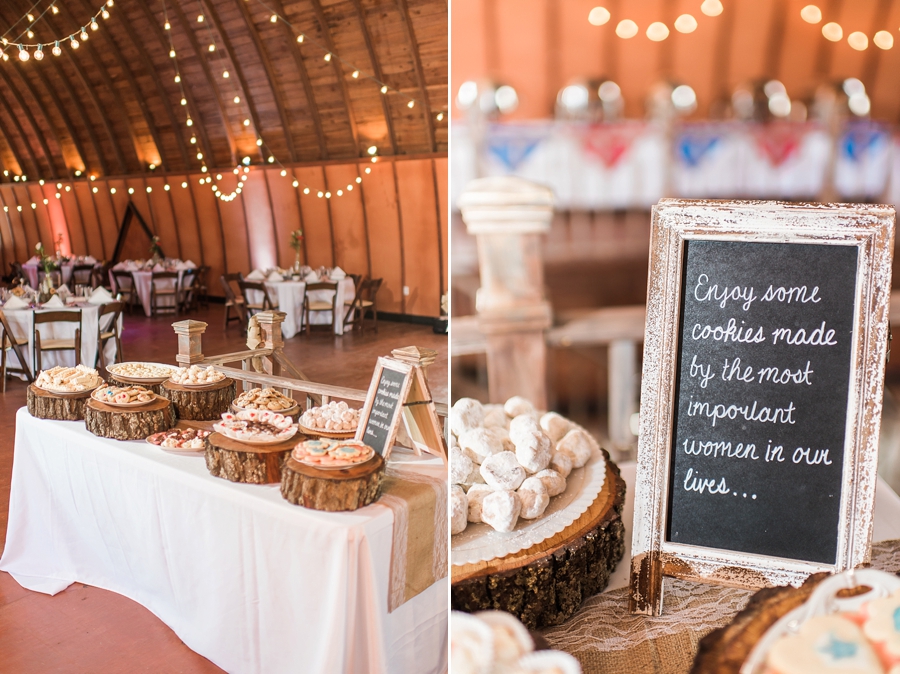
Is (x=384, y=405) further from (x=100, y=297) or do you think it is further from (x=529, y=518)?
(x=100, y=297)

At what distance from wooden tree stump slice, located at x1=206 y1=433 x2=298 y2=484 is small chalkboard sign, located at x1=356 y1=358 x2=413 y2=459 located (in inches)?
9.8

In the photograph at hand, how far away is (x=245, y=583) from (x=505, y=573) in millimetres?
1268

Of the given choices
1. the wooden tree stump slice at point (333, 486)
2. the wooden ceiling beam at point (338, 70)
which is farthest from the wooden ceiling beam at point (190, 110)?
the wooden tree stump slice at point (333, 486)

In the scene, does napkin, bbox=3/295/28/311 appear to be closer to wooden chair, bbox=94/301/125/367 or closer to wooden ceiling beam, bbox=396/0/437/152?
wooden chair, bbox=94/301/125/367

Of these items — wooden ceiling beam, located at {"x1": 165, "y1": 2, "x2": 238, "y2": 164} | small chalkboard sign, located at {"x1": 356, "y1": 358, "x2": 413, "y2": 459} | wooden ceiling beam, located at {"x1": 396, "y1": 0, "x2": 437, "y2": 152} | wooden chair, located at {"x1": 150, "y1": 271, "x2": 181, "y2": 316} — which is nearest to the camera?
small chalkboard sign, located at {"x1": 356, "y1": 358, "x2": 413, "y2": 459}

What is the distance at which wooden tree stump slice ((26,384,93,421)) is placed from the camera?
278 centimetres

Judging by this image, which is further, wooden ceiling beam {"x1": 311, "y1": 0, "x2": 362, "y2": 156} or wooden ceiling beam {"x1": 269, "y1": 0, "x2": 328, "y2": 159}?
wooden ceiling beam {"x1": 269, "y1": 0, "x2": 328, "y2": 159}

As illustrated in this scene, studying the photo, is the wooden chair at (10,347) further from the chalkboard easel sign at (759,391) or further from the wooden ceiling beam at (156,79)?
the wooden ceiling beam at (156,79)

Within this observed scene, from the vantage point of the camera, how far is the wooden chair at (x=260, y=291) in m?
8.63

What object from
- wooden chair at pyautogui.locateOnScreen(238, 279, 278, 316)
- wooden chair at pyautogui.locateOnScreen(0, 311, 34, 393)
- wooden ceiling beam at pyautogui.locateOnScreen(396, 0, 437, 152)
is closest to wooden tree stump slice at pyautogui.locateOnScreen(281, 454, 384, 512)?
wooden chair at pyautogui.locateOnScreen(0, 311, 34, 393)

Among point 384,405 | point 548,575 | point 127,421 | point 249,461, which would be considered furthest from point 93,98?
point 548,575

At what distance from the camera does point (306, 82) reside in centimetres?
982

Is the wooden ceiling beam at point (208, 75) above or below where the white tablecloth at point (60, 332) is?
above

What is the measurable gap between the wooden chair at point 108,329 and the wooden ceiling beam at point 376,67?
471 centimetres
